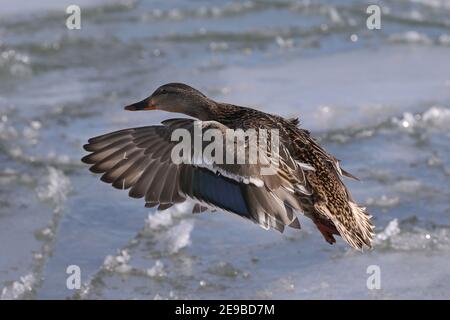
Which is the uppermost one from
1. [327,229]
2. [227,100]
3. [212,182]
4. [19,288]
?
[227,100]

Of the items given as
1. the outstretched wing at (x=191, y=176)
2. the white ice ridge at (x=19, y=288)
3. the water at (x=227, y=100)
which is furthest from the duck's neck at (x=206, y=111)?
the white ice ridge at (x=19, y=288)

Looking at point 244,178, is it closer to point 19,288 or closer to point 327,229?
point 327,229

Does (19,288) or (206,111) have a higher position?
(206,111)

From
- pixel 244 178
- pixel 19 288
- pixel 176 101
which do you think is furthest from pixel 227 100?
pixel 244 178

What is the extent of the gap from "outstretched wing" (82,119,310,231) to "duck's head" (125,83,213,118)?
1.91 ft

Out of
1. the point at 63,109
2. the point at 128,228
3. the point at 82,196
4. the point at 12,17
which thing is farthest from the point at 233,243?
the point at 12,17

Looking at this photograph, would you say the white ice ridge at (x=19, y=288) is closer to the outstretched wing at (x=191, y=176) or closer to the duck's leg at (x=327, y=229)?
the outstretched wing at (x=191, y=176)

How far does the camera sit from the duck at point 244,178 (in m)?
4.63

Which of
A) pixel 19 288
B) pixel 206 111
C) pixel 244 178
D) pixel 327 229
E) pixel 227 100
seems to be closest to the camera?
pixel 244 178

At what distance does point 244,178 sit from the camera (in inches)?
182

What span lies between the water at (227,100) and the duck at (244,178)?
1.88 feet

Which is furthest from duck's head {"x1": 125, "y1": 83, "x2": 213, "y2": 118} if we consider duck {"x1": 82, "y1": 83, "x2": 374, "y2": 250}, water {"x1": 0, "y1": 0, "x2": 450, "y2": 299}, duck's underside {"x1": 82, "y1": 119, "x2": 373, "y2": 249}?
water {"x1": 0, "y1": 0, "x2": 450, "y2": 299}

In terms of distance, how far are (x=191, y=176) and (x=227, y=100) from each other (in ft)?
10.5
